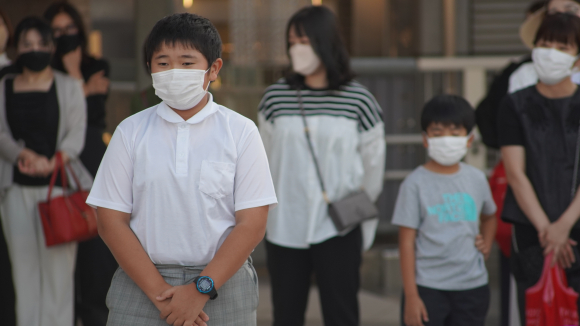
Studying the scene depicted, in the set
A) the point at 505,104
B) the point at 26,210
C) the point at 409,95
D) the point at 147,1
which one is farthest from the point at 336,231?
the point at 409,95

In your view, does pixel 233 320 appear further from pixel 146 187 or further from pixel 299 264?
pixel 299 264

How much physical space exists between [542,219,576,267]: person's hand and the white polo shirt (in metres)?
1.55

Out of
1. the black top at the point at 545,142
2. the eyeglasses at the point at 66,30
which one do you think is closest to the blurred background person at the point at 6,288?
the eyeglasses at the point at 66,30

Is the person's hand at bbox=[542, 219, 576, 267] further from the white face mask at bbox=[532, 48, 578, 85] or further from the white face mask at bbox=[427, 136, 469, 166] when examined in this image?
the white face mask at bbox=[532, 48, 578, 85]

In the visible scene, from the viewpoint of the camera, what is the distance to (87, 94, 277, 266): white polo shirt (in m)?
2.10

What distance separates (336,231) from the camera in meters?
3.32

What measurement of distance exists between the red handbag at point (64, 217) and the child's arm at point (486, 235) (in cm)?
199

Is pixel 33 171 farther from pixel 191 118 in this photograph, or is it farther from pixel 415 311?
pixel 415 311

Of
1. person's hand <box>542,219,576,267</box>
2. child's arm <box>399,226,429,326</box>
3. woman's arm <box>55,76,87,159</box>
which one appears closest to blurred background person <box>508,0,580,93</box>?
person's hand <box>542,219,576,267</box>

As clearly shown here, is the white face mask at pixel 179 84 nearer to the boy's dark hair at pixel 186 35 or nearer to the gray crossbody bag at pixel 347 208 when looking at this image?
the boy's dark hair at pixel 186 35

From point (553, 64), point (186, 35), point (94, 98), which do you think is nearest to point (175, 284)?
point (186, 35)

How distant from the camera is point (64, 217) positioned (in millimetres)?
3479

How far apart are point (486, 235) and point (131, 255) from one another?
6.21 feet

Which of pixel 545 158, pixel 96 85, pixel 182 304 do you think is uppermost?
pixel 96 85
